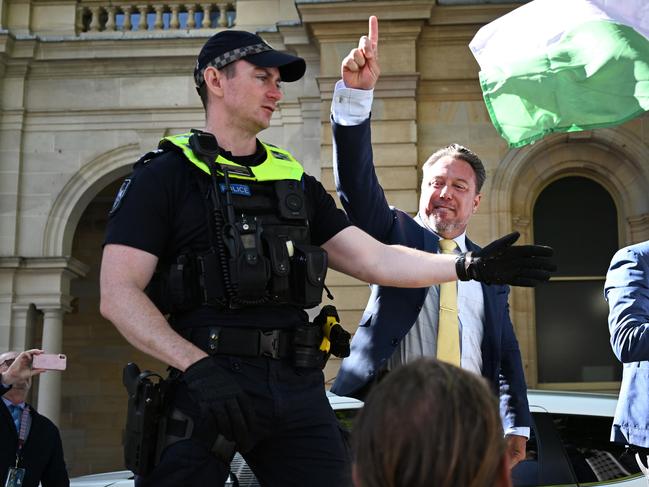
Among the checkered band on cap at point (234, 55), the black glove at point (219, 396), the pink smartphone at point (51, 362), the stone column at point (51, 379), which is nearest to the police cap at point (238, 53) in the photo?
the checkered band on cap at point (234, 55)

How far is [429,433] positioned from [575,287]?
36.5ft

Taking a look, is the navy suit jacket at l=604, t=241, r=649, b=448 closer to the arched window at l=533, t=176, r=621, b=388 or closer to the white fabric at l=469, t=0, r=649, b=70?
the white fabric at l=469, t=0, r=649, b=70

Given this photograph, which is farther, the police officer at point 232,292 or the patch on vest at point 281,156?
the patch on vest at point 281,156

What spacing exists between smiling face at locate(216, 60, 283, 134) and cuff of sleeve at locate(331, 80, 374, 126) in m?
0.43

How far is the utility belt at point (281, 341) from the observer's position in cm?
280

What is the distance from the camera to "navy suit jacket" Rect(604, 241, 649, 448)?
367 cm

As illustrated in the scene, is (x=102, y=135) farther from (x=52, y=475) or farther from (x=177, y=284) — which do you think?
(x=177, y=284)

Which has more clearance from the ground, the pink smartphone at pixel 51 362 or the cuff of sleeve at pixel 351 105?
the cuff of sleeve at pixel 351 105

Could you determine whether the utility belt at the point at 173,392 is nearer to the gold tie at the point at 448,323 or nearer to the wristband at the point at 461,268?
the wristband at the point at 461,268

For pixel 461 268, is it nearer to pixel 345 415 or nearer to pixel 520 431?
pixel 520 431

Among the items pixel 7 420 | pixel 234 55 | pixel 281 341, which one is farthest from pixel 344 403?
pixel 234 55

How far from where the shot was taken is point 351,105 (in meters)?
3.54

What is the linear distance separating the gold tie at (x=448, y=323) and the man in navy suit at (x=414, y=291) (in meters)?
0.04

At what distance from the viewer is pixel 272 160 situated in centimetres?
316
